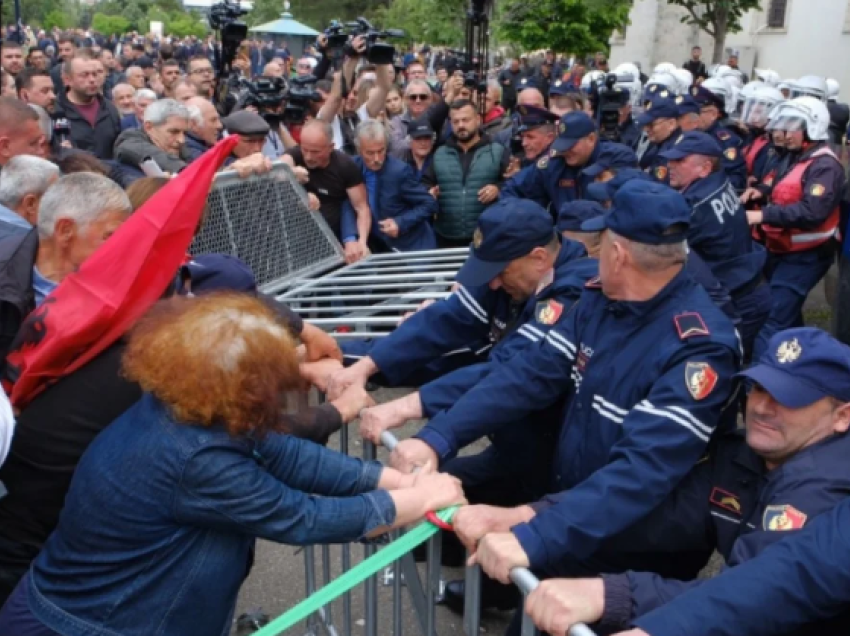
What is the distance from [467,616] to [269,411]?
81 cm

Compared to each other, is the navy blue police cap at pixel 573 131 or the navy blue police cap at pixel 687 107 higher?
the navy blue police cap at pixel 573 131

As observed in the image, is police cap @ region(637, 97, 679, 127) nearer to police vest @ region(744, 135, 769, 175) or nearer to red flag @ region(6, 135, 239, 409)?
police vest @ region(744, 135, 769, 175)

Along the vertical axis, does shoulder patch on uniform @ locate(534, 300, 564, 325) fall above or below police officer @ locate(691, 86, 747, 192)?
above

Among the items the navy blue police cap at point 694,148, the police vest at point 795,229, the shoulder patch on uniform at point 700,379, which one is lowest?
the police vest at point 795,229

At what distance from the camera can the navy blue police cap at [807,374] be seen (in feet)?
7.16

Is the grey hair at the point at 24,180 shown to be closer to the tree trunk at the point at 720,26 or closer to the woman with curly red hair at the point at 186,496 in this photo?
the woman with curly red hair at the point at 186,496

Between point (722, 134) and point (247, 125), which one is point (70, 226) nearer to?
point (247, 125)

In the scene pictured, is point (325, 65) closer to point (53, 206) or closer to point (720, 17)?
point (53, 206)

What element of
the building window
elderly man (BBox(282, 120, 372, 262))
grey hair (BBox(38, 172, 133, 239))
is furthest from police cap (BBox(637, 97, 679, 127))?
the building window

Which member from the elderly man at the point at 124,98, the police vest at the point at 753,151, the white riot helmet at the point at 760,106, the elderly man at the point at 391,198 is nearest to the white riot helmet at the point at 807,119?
the police vest at the point at 753,151

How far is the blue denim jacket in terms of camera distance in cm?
198

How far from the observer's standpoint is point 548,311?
9.91 ft

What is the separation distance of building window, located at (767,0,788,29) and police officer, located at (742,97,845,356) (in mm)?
24300

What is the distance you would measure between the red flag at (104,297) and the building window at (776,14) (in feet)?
96.8
